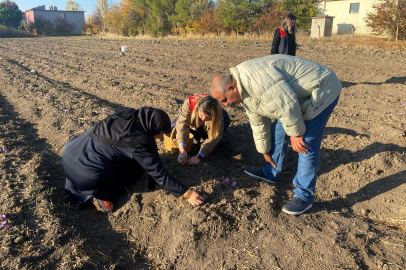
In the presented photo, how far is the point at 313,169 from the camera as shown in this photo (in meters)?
2.88

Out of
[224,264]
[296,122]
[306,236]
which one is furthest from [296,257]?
[296,122]

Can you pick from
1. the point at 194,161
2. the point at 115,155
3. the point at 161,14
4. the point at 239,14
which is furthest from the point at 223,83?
the point at 161,14

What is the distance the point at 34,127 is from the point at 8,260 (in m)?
3.83

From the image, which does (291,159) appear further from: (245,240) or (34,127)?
(34,127)

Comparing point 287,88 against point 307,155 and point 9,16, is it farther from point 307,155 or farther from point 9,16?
point 9,16

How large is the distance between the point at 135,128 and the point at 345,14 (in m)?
31.8

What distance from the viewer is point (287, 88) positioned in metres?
2.28

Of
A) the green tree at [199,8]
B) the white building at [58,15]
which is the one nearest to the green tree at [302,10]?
the green tree at [199,8]

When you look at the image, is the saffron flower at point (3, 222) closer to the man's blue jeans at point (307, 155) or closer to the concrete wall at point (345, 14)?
the man's blue jeans at point (307, 155)

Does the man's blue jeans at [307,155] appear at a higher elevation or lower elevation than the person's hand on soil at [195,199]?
higher

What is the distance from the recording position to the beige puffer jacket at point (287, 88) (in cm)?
229

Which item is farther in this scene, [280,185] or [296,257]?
[280,185]

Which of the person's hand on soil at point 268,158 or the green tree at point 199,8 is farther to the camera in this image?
the green tree at point 199,8

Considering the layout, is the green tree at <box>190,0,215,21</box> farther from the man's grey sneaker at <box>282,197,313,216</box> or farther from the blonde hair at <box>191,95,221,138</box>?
the man's grey sneaker at <box>282,197,313,216</box>
